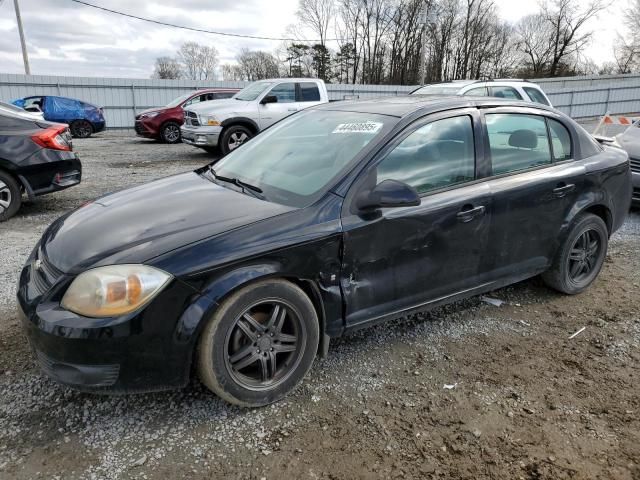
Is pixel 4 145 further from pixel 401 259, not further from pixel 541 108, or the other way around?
pixel 541 108

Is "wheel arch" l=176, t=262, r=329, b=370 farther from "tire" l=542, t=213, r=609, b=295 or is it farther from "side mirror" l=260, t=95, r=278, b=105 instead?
"side mirror" l=260, t=95, r=278, b=105

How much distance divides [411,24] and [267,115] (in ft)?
132

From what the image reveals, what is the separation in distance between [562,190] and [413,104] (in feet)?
4.43

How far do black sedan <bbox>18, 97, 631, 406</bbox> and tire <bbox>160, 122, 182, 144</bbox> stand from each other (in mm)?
12446

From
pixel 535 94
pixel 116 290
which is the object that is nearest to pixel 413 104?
pixel 116 290

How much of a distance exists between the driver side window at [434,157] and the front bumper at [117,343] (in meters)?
1.37

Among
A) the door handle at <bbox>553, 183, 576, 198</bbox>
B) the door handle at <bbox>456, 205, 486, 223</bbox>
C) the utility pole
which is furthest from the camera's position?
the utility pole

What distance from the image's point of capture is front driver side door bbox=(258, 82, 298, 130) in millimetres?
11305

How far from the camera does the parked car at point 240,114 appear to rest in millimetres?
11031

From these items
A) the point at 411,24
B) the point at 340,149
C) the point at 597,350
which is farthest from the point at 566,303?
the point at 411,24

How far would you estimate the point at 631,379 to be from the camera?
9.61 feet

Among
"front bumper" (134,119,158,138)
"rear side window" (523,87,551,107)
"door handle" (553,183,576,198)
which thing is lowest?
"front bumper" (134,119,158,138)

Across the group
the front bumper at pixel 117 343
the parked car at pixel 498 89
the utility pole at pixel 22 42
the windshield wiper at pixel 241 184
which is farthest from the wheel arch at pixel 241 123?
the utility pole at pixel 22 42

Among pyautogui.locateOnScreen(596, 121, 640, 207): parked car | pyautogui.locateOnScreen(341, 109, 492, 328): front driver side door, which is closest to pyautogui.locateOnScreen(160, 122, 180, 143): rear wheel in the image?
pyautogui.locateOnScreen(596, 121, 640, 207): parked car
